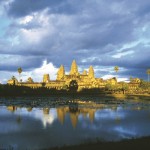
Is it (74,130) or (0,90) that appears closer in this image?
(74,130)

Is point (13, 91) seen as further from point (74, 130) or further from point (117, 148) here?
point (117, 148)

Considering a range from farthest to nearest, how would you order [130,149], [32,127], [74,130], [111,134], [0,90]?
[0,90] → [32,127] → [74,130] → [111,134] → [130,149]

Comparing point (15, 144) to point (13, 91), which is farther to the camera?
point (13, 91)

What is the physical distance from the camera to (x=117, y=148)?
17156mm

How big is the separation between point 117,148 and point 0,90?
11001cm

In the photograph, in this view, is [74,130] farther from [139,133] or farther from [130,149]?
[130,149]

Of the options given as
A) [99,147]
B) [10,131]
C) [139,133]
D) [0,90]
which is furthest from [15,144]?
[0,90]

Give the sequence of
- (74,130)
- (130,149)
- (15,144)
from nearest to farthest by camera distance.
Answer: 1. (130,149)
2. (15,144)
3. (74,130)

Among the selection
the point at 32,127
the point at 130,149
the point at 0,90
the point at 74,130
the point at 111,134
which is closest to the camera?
the point at 130,149

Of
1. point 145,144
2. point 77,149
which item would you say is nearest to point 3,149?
point 77,149

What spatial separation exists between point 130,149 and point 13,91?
115 meters

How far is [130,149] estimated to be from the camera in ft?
55.5

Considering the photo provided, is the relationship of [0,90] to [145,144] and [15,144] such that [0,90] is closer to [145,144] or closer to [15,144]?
[15,144]

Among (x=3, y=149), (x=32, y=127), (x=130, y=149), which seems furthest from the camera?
(x=32, y=127)
